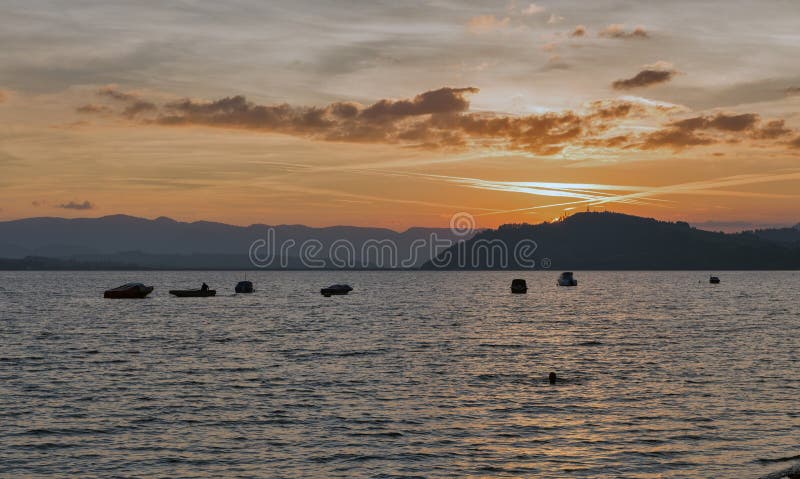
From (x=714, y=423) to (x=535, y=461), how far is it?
1336cm

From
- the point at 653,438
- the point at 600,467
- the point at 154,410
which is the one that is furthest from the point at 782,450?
the point at 154,410

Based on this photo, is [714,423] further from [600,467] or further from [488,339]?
[488,339]

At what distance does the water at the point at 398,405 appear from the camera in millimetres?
34844

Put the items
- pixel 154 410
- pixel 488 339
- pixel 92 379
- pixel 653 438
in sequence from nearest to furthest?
pixel 653 438
pixel 154 410
pixel 92 379
pixel 488 339

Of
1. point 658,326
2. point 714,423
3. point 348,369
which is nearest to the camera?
point 714,423

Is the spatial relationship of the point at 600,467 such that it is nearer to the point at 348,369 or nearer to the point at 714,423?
the point at 714,423

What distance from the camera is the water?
1372 inches

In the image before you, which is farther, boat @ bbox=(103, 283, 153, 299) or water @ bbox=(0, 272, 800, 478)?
boat @ bbox=(103, 283, 153, 299)

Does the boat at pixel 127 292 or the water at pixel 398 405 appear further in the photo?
the boat at pixel 127 292

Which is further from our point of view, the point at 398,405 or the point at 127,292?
the point at 127,292

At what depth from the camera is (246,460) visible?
35.1 meters

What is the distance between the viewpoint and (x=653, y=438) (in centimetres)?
3900

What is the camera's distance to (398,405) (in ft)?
158

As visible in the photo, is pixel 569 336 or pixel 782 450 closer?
pixel 782 450
